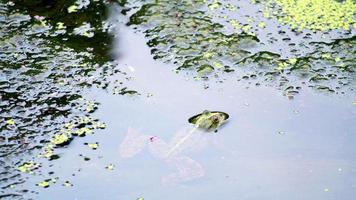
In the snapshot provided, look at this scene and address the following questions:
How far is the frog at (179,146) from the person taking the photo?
3215mm

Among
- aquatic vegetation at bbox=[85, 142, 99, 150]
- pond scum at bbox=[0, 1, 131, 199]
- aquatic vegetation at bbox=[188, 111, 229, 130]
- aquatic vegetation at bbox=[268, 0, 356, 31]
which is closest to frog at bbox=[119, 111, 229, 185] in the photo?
aquatic vegetation at bbox=[188, 111, 229, 130]

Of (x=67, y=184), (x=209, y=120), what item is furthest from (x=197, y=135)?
(x=67, y=184)

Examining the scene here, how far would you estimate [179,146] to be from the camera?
3355 millimetres

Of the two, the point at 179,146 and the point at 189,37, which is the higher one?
the point at 189,37

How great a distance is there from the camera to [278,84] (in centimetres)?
381

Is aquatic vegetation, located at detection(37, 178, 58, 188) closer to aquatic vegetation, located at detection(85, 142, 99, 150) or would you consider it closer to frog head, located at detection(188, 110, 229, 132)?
aquatic vegetation, located at detection(85, 142, 99, 150)

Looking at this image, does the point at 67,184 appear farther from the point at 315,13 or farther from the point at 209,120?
the point at 315,13

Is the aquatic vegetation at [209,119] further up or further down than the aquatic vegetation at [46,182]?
further up

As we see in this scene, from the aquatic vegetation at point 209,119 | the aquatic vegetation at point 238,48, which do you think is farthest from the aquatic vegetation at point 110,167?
the aquatic vegetation at point 238,48

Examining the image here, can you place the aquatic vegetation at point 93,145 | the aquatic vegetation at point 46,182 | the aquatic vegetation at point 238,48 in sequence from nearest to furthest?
the aquatic vegetation at point 46,182 → the aquatic vegetation at point 93,145 → the aquatic vegetation at point 238,48

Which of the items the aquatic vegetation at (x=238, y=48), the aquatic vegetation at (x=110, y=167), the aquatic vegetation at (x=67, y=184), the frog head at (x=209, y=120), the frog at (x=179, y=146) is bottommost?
the aquatic vegetation at (x=67, y=184)

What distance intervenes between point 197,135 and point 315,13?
1.70 meters

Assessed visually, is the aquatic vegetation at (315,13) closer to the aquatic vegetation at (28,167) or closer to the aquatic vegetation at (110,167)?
the aquatic vegetation at (110,167)

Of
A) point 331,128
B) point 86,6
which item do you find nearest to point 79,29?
point 86,6
